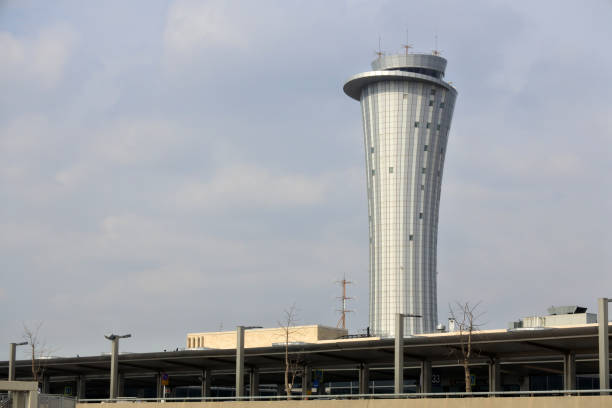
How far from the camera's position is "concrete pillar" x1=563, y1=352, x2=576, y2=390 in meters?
60.5

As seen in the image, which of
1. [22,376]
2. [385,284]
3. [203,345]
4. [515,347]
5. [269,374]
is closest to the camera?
[515,347]

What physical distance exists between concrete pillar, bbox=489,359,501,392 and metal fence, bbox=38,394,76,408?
1290 inches

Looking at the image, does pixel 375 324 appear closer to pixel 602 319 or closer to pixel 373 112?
pixel 373 112

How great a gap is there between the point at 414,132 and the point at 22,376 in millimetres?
69502

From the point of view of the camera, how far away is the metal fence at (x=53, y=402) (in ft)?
123

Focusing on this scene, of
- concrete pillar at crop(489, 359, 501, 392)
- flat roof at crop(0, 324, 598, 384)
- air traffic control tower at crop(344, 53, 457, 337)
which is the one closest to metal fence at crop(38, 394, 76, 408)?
flat roof at crop(0, 324, 598, 384)

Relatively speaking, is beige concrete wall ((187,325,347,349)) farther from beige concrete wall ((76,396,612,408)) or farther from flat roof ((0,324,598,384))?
beige concrete wall ((76,396,612,408))

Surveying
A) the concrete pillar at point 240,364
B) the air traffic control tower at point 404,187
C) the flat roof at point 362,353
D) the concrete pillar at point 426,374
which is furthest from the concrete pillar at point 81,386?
the air traffic control tower at point 404,187

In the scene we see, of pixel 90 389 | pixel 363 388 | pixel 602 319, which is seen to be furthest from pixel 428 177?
pixel 602 319

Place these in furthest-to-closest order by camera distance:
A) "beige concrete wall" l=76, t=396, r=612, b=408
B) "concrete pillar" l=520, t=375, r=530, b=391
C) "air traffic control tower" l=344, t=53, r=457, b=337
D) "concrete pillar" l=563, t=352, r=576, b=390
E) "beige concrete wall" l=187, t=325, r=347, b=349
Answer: "air traffic control tower" l=344, t=53, r=457, b=337
"beige concrete wall" l=187, t=325, r=347, b=349
"concrete pillar" l=520, t=375, r=530, b=391
"concrete pillar" l=563, t=352, r=576, b=390
"beige concrete wall" l=76, t=396, r=612, b=408

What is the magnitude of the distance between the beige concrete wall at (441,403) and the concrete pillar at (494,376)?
1209cm

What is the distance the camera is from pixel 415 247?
14188 cm

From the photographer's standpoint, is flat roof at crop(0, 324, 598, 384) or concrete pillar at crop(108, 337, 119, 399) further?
concrete pillar at crop(108, 337, 119, 399)

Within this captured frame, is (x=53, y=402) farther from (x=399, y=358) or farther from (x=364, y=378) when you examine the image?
(x=364, y=378)
